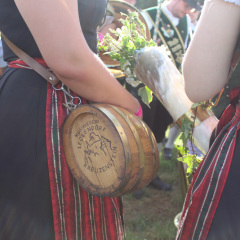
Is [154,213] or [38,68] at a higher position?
[38,68]

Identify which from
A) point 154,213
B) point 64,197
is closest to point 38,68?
point 64,197

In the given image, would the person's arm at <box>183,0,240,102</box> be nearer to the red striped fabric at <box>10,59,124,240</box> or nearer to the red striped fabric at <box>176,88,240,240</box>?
the red striped fabric at <box>176,88,240,240</box>

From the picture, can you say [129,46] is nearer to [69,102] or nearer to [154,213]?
[69,102]

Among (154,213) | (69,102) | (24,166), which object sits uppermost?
(69,102)

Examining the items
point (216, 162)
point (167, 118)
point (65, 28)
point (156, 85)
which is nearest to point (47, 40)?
point (65, 28)

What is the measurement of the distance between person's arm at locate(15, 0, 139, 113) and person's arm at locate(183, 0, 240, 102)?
30cm

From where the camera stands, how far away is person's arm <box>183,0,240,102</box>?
0.86 meters

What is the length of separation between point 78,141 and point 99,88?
199 millimetres

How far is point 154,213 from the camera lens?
3.09 meters

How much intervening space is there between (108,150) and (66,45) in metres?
0.36

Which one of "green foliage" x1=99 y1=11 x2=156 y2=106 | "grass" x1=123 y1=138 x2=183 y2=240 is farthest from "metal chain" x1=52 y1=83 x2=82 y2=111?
"grass" x1=123 y1=138 x2=183 y2=240

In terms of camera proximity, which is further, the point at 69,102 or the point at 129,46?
the point at 129,46

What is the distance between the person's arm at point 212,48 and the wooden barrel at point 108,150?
237 mm

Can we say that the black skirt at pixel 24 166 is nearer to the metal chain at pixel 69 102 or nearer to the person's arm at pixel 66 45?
the metal chain at pixel 69 102
